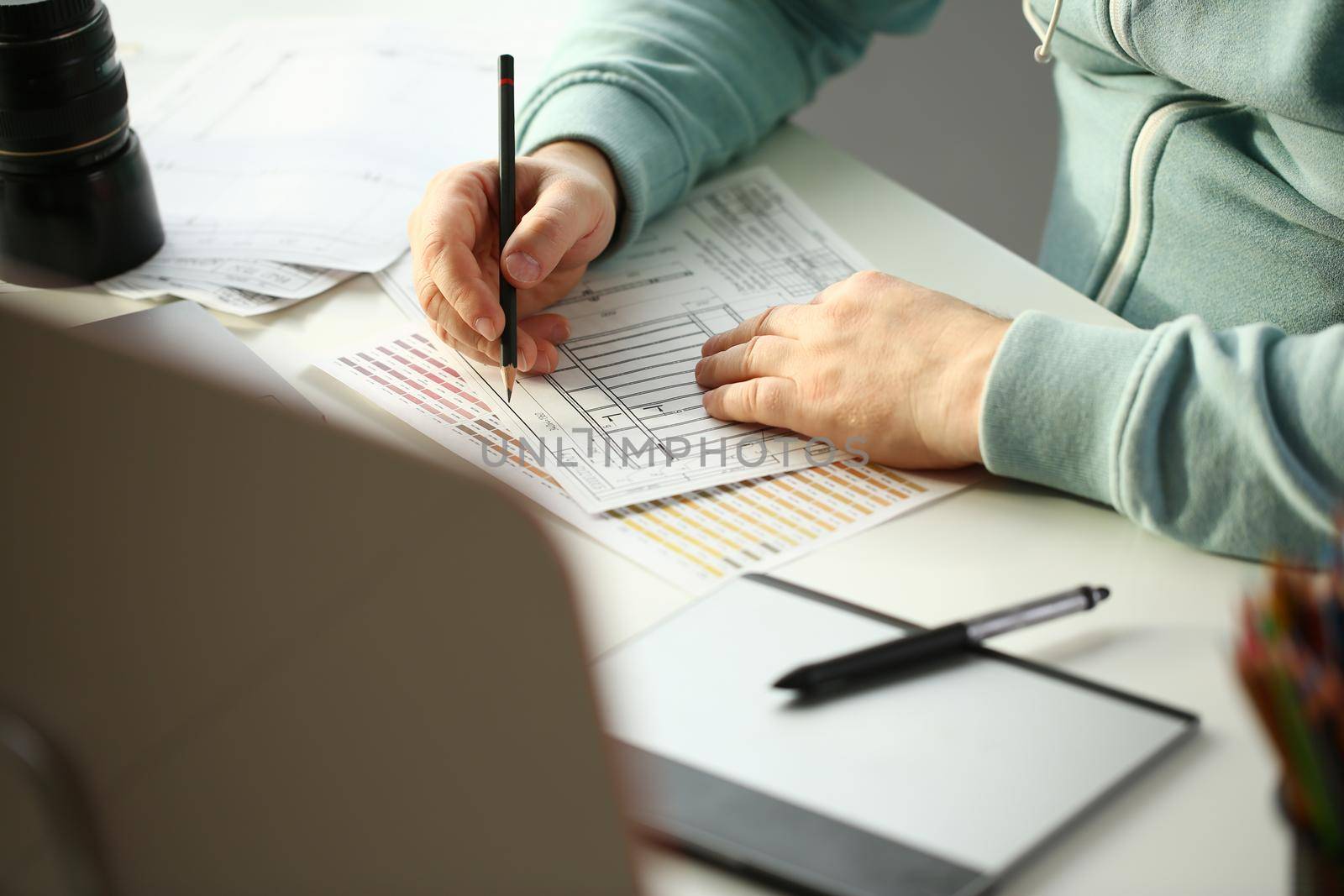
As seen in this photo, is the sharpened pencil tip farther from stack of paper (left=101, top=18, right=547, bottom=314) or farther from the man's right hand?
stack of paper (left=101, top=18, right=547, bottom=314)

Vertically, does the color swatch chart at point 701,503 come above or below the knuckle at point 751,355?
below

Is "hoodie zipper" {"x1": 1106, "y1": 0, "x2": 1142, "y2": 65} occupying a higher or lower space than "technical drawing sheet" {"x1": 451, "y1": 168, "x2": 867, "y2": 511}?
higher

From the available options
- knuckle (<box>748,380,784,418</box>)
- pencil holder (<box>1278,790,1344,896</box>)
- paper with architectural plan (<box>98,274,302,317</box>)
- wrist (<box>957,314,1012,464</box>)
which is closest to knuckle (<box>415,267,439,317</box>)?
paper with architectural plan (<box>98,274,302,317</box>)

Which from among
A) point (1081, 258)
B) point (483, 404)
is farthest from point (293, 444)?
point (1081, 258)

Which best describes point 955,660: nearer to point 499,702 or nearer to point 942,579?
point 942,579

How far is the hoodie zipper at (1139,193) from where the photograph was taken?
84 cm

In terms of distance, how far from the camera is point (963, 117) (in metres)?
1.70

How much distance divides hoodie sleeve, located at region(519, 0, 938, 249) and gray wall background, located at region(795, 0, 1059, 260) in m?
0.59

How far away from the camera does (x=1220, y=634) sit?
0.55m

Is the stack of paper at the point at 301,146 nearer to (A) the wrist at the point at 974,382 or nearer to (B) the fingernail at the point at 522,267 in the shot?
(B) the fingernail at the point at 522,267

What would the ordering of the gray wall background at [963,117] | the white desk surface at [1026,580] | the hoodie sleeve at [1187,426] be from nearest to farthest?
the white desk surface at [1026,580]
the hoodie sleeve at [1187,426]
the gray wall background at [963,117]

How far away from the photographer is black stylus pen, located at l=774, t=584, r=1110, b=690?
0.50m

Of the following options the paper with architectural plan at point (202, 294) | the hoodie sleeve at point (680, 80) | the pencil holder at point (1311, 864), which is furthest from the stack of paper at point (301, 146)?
the pencil holder at point (1311, 864)

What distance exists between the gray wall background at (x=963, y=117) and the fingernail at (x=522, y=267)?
1.03 metres
